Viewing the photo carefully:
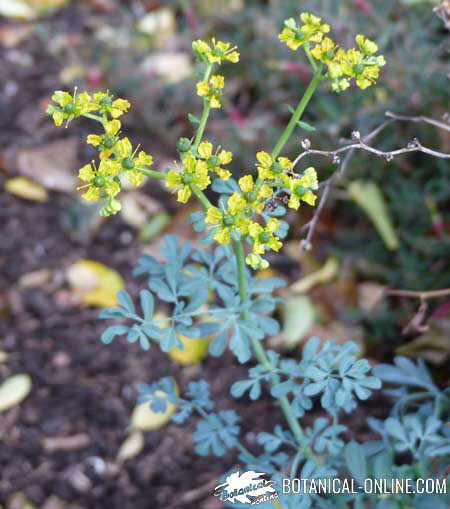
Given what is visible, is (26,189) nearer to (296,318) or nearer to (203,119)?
(296,318)

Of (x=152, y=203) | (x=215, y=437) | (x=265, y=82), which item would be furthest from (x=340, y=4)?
(x=215, y=437)

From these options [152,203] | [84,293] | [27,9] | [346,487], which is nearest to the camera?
[346,487]

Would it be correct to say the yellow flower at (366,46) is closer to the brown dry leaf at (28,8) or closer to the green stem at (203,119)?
the green stem at (203,119)

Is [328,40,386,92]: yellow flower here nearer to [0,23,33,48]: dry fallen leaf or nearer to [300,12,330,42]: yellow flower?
[300,12,330,42]: yellow flower

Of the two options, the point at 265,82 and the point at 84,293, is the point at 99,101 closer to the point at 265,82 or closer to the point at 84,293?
the point at 84,293

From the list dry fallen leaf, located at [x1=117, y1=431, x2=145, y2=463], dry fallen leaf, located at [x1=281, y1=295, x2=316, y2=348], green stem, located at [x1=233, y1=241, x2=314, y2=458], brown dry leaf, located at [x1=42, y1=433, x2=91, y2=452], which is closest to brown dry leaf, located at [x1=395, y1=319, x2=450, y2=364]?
dry fallen leaf, located at [x1=281, y1=295, x2=316, y2=348]
